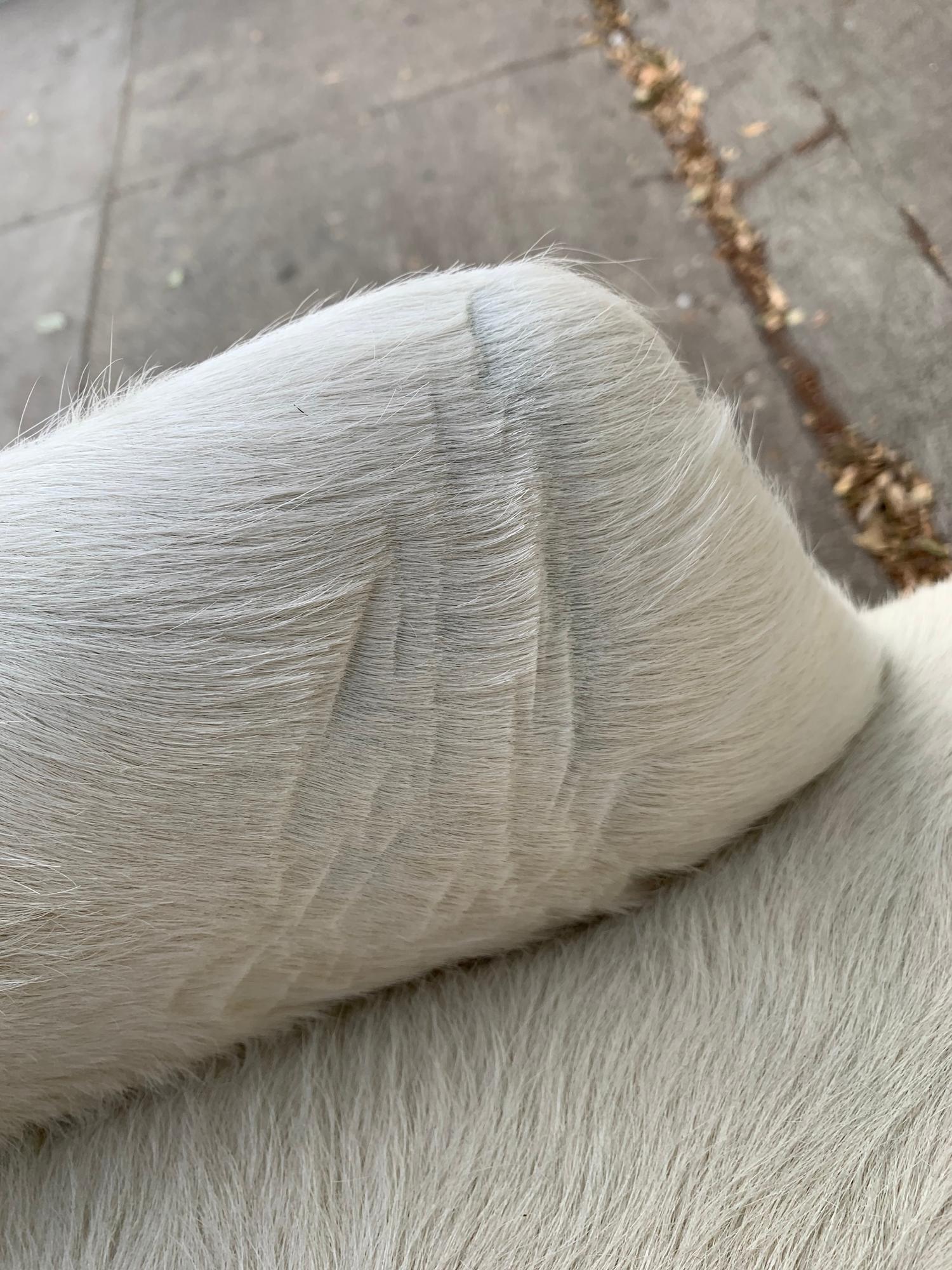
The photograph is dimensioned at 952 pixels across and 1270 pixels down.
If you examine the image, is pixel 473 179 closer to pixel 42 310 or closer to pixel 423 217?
pixel 423 217

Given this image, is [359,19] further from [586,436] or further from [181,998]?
[181,998]

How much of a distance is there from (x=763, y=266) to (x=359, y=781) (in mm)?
853

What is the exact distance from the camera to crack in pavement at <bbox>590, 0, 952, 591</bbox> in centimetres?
81

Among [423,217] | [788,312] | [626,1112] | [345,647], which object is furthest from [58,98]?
[626,1112]

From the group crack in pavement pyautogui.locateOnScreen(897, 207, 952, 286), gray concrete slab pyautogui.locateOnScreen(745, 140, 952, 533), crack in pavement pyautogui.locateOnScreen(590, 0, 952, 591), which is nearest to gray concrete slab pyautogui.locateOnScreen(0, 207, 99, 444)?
crack in pavement pyautogui.locateOnScreen(590, 0, 952, 591)

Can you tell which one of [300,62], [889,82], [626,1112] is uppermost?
[300,62]

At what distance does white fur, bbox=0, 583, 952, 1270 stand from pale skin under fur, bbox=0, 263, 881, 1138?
20 millimetres

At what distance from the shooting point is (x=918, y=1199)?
0.32 metres

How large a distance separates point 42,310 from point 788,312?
36.8 inches

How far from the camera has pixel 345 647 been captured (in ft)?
0.97

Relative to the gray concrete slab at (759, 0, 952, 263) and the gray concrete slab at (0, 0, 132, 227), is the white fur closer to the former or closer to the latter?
the gray concrete slab at (759, 0, 952, 263)

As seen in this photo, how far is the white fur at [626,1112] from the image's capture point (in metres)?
0.33

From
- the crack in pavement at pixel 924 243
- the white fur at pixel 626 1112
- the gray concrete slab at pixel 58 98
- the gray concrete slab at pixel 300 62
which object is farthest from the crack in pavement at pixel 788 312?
the gray concrete slab at pixel 58 98

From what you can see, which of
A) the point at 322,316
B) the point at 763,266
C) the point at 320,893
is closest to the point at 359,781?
the point at 320,893
